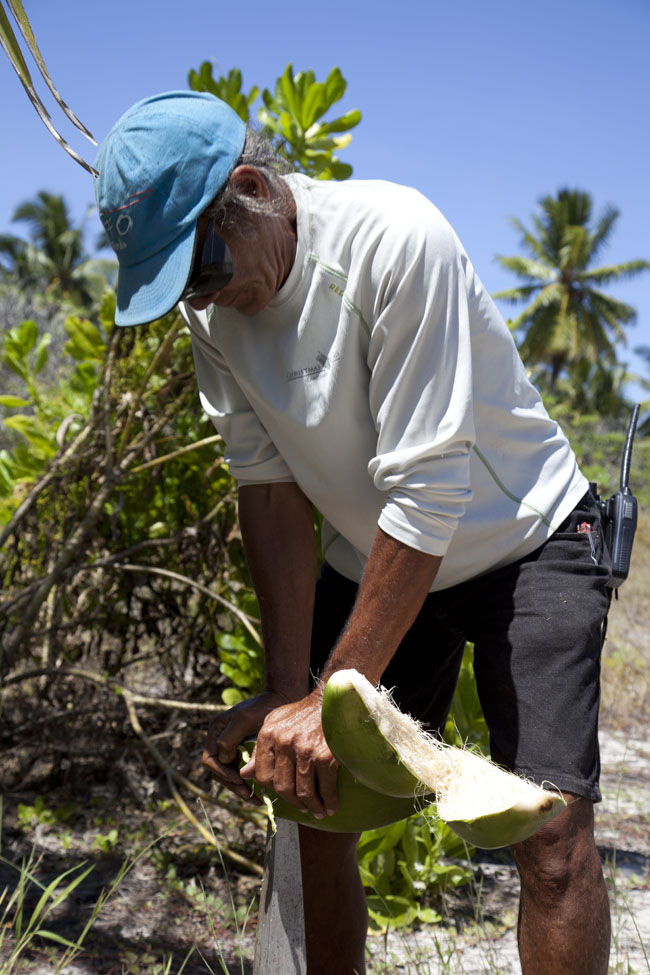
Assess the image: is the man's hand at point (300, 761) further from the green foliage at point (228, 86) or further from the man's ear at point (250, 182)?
the green foliage at point (228, 86)

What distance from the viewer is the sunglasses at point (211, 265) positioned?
1.65 meters

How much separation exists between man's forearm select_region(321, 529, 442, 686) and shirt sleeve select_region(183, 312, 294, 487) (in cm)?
54

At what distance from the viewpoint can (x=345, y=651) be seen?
1.52 meters

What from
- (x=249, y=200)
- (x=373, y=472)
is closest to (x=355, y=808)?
(x=373, y=472)

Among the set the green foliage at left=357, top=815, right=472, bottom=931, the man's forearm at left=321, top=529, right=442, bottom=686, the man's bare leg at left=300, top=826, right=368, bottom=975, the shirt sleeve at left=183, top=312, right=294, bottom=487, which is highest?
the shirt sleeve at left=183, top=312, right=294, bottom=487

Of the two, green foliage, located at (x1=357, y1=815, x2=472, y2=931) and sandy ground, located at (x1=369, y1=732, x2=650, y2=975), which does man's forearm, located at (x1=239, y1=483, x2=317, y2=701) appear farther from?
green foliage, located at (x1=357, y1=815, x2=472, y2=931)

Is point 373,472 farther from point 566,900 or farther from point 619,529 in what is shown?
point 566,900

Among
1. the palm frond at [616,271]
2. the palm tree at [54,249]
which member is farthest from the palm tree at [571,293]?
the palm tree at [54,249]

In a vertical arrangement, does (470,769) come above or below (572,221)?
below

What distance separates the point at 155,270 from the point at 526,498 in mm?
859

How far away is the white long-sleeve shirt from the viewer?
61.4 inches

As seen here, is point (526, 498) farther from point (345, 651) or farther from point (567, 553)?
point (345, 651)

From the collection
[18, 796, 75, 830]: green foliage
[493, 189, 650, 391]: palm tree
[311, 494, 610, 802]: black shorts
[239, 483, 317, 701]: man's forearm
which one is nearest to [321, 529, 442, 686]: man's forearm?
[311, 494, 610, 802]: black shorts

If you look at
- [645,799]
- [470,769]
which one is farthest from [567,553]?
[645,799]
